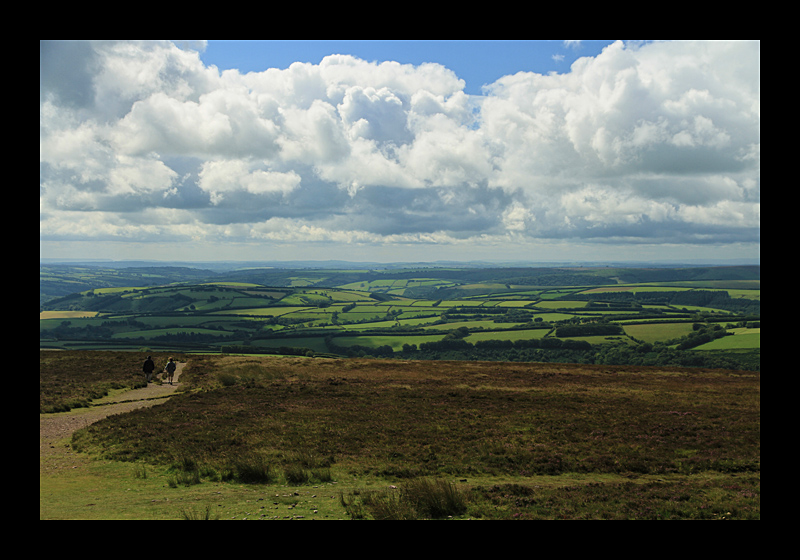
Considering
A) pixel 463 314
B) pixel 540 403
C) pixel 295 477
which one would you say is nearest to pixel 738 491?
pixel 295 477

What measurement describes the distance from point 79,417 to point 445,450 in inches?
711

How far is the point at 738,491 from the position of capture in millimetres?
12578

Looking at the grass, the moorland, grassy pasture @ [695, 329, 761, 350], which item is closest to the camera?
the moorland

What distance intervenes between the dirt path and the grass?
3.16 ft

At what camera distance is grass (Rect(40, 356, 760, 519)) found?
11328 mm

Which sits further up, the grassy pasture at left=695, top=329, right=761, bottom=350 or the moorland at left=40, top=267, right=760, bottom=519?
the moorland at left=40, top=267, right=760, bottom=519

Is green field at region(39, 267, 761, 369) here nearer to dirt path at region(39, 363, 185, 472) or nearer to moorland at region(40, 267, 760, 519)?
moorland at region(40, 267, 760, 519)

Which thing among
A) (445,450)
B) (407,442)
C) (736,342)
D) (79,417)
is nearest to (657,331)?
(736,342)

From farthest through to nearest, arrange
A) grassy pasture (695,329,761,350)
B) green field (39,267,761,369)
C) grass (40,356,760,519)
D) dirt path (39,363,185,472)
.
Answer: green field (39,267,761,369) < grassy pasture (695,329,761,350) < dirt path (39,363,185,472) < grass (40,356,760,519)

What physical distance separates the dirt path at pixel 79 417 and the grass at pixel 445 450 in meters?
0.96

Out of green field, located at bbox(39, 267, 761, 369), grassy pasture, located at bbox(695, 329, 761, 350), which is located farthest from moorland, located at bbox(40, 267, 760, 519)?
grassy pasture, located at bbox(695, 329, 761, 350)

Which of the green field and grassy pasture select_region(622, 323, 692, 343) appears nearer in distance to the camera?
the green field

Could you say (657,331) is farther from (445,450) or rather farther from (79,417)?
(79,417)
